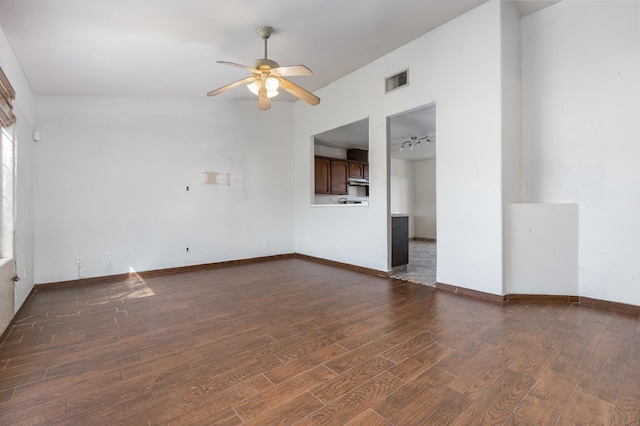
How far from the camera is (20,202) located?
10.3ft

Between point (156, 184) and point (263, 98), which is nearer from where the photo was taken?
point (263, 98)

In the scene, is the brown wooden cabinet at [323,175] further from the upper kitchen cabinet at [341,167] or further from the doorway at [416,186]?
the doorway at [416,186]

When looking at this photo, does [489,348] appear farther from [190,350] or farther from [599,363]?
[190,350]

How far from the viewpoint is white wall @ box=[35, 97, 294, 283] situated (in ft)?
13.1

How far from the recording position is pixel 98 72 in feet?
11.5

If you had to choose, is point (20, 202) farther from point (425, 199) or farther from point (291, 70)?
point (425, 199)

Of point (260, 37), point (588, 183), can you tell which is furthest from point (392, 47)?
point (588, 183)

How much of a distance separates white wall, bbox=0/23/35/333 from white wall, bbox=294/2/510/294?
13.0 ft

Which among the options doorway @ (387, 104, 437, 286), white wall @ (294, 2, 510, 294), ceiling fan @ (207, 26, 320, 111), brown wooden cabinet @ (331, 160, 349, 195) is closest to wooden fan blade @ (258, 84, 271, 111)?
ceiling fan @ (207, 26, 320, 111)

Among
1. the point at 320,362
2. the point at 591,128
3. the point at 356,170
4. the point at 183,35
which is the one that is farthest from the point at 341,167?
the point at 320,362

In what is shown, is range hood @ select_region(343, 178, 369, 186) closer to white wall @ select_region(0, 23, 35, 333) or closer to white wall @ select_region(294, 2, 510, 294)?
white wall @ select_region(294, 2, 510, 294)

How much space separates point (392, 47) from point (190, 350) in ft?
13.5

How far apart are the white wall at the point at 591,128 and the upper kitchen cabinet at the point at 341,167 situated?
11.2 feet

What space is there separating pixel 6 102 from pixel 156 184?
84.0 inches
